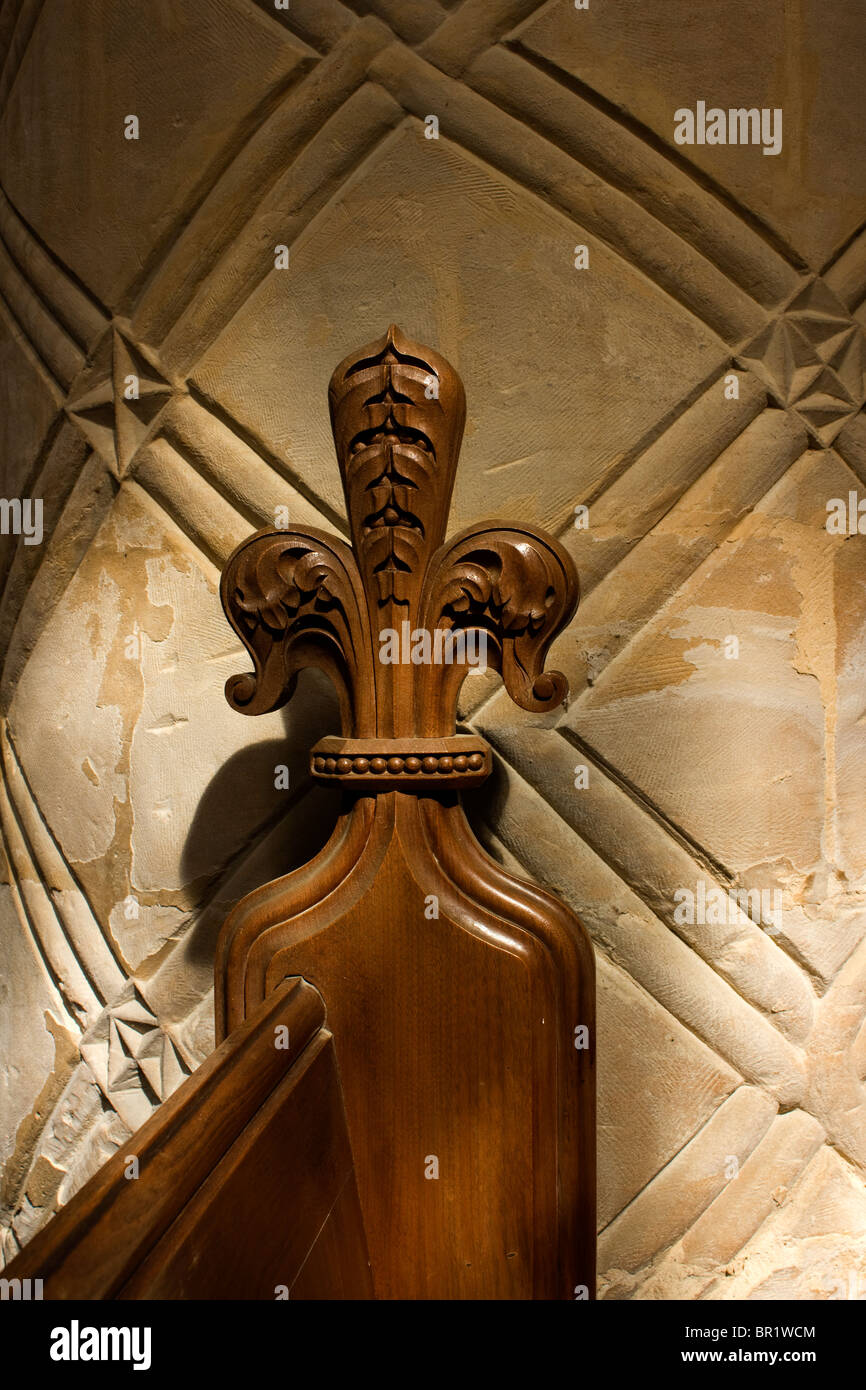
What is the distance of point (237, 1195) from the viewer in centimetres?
47

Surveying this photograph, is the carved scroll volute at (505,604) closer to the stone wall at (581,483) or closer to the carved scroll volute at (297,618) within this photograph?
the carved scroll volute at (297,618)

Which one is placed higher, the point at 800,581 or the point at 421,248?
the point at 421,248

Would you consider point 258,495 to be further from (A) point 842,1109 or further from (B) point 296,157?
(A) point 842,1109

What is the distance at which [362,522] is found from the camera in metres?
0.69

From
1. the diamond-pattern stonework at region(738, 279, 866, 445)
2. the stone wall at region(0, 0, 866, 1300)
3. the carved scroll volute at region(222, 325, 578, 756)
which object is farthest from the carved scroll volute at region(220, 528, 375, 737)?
the diamond-pattern stonework at region(738, 279, 866, 445)

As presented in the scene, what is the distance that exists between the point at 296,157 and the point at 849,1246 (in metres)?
1.04

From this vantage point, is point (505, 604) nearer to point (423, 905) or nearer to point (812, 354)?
point (423, 905)

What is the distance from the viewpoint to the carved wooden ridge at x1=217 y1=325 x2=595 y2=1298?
2.14 feet

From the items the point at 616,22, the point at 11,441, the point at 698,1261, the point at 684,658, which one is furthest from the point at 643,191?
the point at 698,1261

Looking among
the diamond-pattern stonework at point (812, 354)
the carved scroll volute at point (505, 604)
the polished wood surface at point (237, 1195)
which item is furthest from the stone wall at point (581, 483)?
the polished wood surface at point (237, 1195)

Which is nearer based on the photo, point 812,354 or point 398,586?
point 398,586

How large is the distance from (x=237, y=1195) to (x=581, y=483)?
61 cm

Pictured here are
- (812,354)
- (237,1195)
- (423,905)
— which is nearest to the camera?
(237,1195)

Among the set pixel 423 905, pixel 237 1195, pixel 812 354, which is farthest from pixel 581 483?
pixel 237 1195
